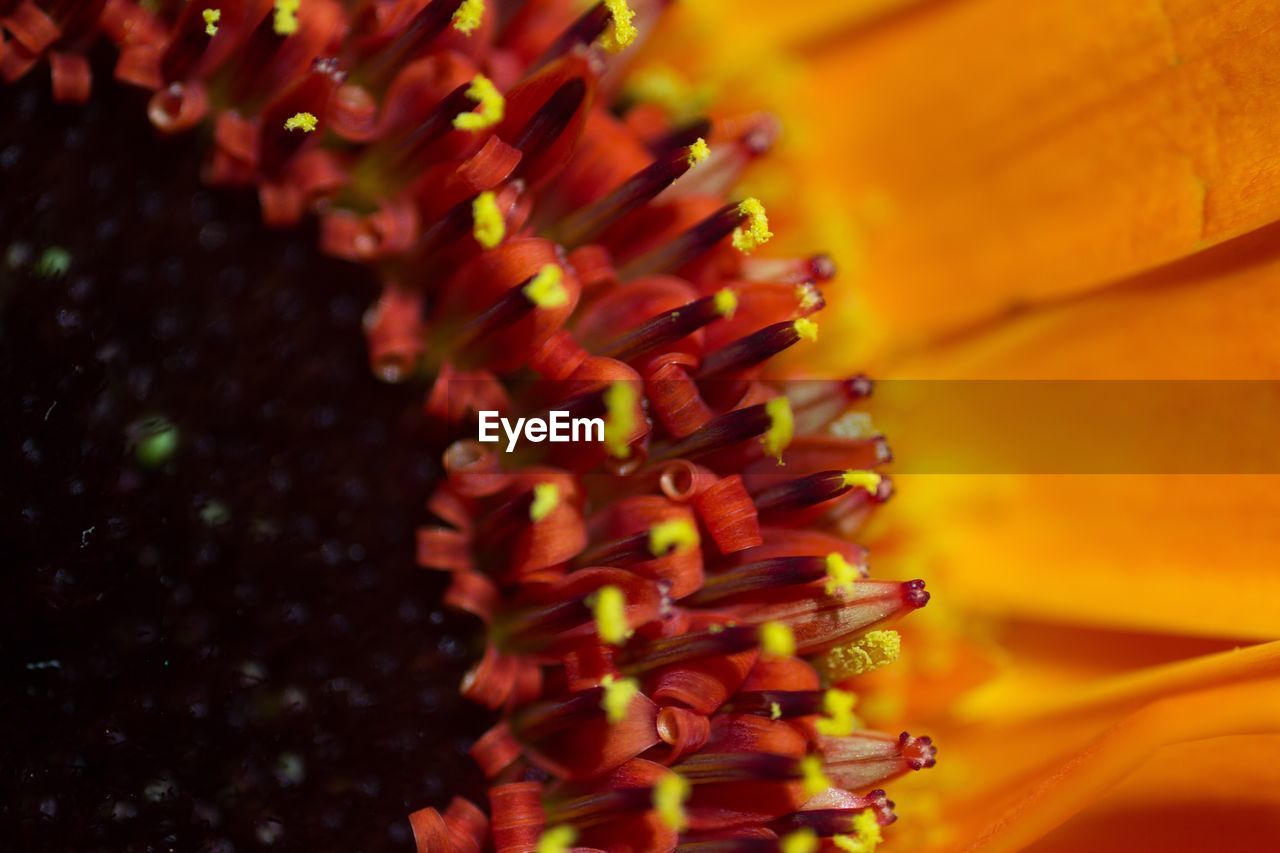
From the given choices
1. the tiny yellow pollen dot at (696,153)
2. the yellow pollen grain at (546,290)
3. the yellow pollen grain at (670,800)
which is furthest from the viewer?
the tiny yellow pollen dot at (696,153)

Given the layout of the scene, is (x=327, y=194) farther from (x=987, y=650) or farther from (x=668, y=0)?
(x=987, y=650)

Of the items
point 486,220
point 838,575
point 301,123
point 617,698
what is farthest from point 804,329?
point 301,123

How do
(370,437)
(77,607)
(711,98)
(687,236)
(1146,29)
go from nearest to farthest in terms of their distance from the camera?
1. (77,607)
2. (370,437)
3. (687,236)
4. (1146,29)
5. (711,98)

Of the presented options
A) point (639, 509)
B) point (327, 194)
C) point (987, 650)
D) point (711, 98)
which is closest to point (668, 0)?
point (711, 98)

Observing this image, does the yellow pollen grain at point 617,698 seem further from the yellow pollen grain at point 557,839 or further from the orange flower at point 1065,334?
the orange flower at point 1065,334

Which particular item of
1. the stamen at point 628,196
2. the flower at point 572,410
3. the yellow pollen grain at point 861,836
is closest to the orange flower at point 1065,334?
the yellow pollen grain at point 861,836

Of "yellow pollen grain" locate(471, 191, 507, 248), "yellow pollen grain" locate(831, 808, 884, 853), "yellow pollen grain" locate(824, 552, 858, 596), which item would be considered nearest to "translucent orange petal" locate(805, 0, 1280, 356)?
"yellow pollen grain" locate(824, 552, 858, 596)

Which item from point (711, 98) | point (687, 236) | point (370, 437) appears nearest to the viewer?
point (370, 437)

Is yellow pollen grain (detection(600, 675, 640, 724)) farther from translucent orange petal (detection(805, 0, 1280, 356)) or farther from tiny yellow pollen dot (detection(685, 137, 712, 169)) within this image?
translucent orange petal (detection(805, 0, 1280, 356))
